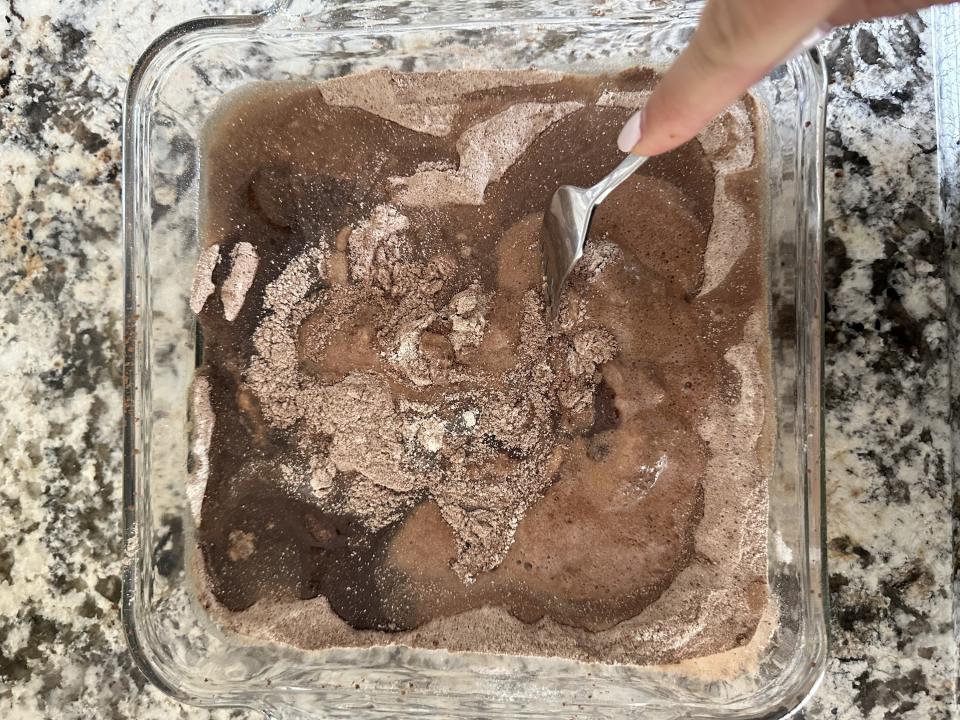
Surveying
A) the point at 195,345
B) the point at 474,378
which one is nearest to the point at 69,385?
the point at 195,345

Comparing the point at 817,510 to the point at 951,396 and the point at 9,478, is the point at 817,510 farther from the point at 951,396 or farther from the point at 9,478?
the point at 9,478

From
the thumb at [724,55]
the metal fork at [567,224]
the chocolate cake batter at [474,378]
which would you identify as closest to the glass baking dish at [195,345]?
the chocolate cake batter at [474,378]

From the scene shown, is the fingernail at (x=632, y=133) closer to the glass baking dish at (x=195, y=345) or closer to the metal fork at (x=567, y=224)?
the metal fork at (x=567, y=224)

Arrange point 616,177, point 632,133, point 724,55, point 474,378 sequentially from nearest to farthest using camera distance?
point 724,55 → point 632,133 → point 616,177 → point 474,378

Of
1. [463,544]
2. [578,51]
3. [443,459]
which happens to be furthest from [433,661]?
[578,51]

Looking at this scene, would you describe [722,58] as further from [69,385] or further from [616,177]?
[69,385]

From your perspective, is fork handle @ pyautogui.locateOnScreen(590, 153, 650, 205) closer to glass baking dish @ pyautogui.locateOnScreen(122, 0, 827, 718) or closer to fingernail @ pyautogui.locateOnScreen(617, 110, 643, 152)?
fingernail @ pyautogui.locateOnScreen(617, 110, 643, 152)
